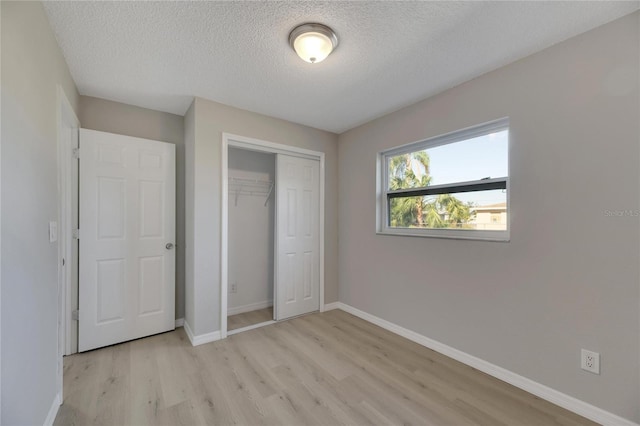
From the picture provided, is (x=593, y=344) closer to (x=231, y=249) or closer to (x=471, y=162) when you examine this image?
(x=471, y=162)

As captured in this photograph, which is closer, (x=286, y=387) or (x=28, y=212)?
(x=28, y=212)

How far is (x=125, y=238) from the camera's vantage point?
2.58 metres

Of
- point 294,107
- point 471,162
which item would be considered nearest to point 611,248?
point 471,162

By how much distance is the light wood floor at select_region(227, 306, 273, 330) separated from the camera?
3026 millimetres

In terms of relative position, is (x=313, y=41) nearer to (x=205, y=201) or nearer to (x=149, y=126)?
(x=205, y=201)

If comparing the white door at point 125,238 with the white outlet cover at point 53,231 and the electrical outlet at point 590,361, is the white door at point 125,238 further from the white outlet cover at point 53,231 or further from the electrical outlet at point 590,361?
the electrical outlet at point 590,361

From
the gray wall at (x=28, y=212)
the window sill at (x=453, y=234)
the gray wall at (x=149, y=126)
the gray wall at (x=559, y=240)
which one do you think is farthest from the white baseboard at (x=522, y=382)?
the gray wall at (x=28, y=212)

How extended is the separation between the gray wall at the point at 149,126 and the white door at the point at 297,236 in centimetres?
106

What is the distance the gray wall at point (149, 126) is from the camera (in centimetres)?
258

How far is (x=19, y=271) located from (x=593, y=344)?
3064 millimetres

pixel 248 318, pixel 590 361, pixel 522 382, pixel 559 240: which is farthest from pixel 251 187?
pixel 590 361

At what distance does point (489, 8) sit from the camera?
4.91ft

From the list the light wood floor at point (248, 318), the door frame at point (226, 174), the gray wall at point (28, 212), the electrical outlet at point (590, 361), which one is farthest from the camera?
the light wood floor at point (248, 318)

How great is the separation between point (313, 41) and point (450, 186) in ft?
5.58
